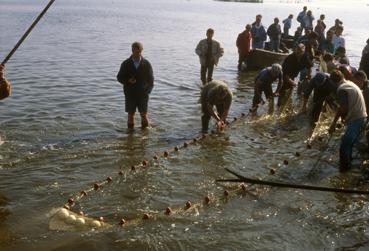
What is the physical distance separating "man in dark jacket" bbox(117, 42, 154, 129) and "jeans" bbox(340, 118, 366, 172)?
151 inches

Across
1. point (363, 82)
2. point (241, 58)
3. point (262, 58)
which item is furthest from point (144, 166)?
point (262, 58)

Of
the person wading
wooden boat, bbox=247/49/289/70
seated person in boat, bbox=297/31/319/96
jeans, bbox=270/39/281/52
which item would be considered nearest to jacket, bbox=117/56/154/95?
the person wading

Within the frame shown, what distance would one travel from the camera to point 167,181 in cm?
726

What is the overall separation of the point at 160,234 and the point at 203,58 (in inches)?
344

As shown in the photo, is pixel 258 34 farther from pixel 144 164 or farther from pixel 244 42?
pixel 144 164

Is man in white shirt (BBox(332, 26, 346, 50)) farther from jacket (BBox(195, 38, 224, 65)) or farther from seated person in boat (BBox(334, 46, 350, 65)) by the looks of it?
jacket (BBox(195, 38, 224, 65))

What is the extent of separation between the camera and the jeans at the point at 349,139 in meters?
7.37

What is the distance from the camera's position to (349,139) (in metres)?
7.50

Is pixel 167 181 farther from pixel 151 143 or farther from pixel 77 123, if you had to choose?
pixel 77 123

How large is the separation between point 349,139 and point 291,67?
433cm

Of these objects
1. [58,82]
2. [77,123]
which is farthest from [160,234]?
[58,82]

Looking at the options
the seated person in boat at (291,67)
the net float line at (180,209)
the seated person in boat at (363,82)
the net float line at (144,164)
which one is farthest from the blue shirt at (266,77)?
the net float line at (180,209)

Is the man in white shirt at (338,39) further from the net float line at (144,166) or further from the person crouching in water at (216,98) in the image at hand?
the person crouching in water at (216,98)

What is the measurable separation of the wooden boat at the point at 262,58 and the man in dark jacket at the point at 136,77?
33.9ft
